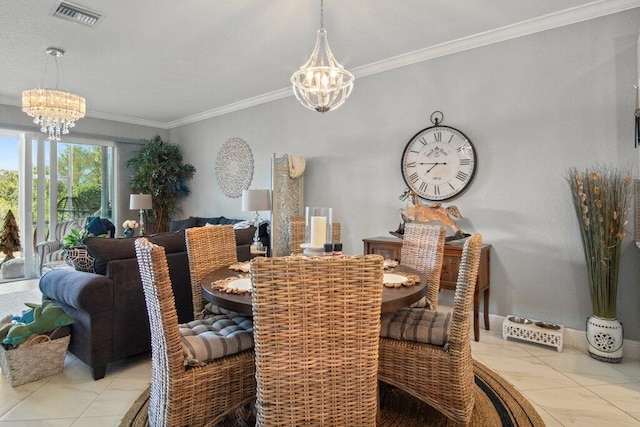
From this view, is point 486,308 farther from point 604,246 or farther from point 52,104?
point 52,104

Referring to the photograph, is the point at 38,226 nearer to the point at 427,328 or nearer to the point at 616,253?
the point at 427,328

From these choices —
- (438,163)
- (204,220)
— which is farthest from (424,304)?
(204,220)

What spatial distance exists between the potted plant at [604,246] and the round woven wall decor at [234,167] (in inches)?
161

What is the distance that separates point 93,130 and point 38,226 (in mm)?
1697

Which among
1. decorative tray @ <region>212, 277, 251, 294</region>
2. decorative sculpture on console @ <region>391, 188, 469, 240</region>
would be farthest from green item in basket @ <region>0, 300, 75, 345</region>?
decorative sculpture on console @ <region>391, 188, 469, 240</region>

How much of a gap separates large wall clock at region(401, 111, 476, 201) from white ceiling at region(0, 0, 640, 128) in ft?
2.64

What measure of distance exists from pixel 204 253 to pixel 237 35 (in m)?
2.01

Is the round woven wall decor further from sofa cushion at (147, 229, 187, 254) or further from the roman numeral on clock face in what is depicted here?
the roman numeral on clock face

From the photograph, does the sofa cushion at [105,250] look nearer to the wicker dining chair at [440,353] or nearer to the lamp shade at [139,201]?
the wicker dining chair at [440,353]

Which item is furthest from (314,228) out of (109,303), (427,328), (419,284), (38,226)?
(38,226)

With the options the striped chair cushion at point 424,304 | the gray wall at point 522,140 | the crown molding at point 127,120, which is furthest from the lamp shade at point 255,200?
the crown molding at point 127,120

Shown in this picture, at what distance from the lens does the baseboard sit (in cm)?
257

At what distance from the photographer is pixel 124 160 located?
20.3 feet

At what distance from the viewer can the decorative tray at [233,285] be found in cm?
164
